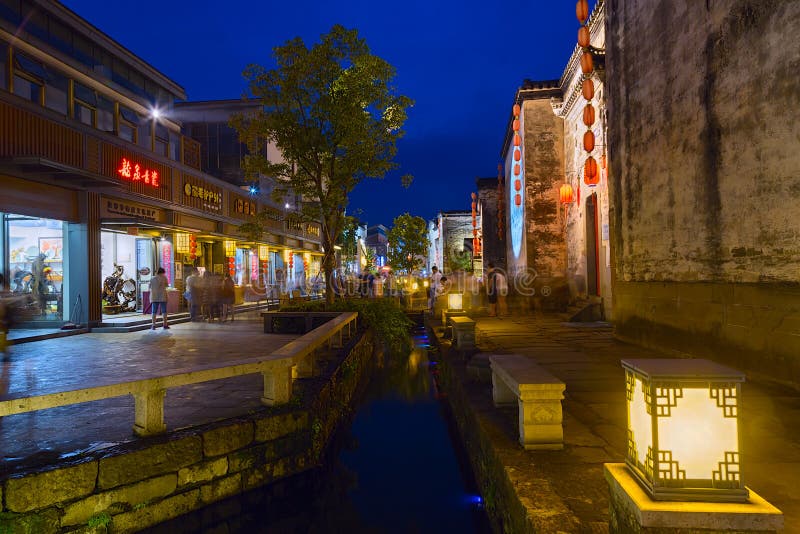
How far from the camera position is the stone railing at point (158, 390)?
4.18 metres

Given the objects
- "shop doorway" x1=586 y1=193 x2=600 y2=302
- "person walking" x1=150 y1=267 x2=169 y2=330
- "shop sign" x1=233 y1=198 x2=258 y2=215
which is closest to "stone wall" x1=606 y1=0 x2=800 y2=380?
"shop doorway" x1=586 y1=193 x2=600 y2=302

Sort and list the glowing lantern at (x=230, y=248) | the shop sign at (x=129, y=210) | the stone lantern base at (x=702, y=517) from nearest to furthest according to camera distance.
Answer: the stone lantern base at (x=702, y=517)
the shop sign at (x=129, y=210)
the glowing lantern at (x=230, y=248)

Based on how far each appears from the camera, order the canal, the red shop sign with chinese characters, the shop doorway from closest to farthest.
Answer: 1. the canal
2. the red shop sign with chinese characters
3. the shop doorway

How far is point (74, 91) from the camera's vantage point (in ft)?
50.3

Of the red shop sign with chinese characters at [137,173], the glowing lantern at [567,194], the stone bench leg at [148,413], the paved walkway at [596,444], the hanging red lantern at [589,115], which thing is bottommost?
the paved walkway at [596,444]

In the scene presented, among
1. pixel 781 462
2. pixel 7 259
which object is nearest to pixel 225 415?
pixel 781 462

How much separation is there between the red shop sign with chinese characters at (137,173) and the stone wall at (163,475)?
40.1 feet

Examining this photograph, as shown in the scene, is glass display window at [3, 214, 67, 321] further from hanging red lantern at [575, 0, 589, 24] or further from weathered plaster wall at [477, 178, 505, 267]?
weathered plaster wall at [477, 178, 505, 267]

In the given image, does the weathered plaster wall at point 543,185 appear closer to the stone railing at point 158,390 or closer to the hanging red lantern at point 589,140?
the hanging red lantern at point 589,140

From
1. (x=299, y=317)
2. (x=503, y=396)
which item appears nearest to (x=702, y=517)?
(x=503, y=396)

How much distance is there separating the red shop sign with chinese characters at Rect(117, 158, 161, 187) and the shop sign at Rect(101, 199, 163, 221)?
34.0 inches

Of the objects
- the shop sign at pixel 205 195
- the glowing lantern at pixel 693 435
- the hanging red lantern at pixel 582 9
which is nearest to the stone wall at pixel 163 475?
the glowing lantern at pixel 693 435

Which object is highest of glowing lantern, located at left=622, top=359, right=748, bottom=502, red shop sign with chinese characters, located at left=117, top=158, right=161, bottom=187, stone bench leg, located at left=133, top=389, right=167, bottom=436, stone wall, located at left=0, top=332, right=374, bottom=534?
red shop sign with chinese characters, located at left=117, top=158, right=161, bottom=187

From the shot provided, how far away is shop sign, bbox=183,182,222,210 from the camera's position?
61.9 feet
